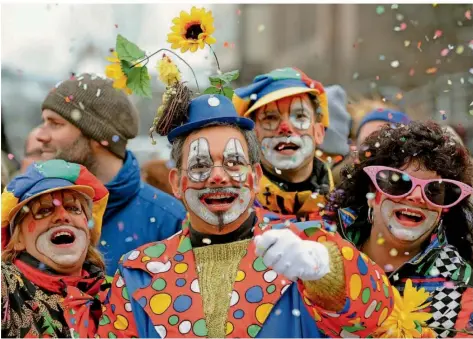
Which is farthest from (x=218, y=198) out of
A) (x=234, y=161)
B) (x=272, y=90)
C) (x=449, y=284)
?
(x=272, y=90)

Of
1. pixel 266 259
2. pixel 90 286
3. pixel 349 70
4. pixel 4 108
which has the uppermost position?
pixel 266 259

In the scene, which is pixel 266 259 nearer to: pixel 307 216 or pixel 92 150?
pixel 307 216

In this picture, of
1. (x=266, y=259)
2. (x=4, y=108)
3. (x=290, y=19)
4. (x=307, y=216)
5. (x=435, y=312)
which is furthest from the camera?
(x=290, y=19)

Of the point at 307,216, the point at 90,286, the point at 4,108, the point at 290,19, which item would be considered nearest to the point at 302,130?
the point at 307,216

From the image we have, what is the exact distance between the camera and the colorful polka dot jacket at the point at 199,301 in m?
3.34

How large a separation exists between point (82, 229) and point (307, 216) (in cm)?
134

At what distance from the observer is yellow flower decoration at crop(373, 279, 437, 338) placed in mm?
3484

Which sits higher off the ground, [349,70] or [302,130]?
[302,130]

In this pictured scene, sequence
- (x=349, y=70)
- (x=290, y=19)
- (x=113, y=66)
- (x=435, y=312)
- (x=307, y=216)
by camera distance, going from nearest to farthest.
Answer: (x=435, y=312) < (x=113, y=66) < (x=307, y=216) < (x=349, y=70) < (x=290, y=19)

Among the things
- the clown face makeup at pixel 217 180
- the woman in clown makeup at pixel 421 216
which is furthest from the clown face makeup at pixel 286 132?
the clown face makeup at pixel 217 180

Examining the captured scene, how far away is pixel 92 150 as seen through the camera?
17.7 feet

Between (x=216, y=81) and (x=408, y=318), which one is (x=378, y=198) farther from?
(x=216, y=81)

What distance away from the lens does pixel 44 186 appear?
4164mm

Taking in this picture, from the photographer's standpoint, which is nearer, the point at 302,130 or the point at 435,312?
the point at 435,312
